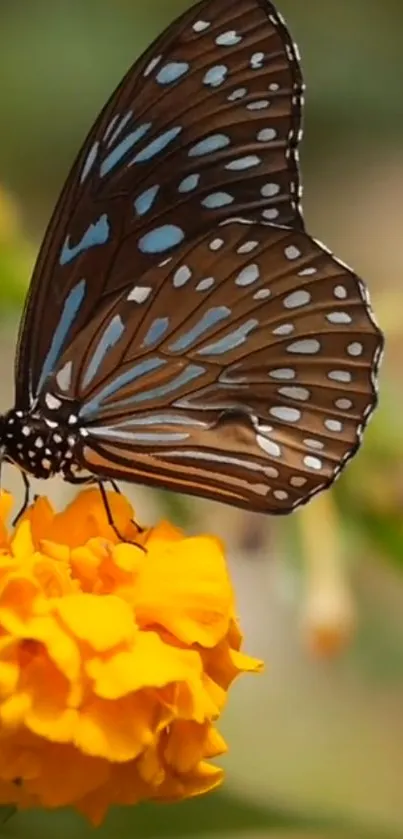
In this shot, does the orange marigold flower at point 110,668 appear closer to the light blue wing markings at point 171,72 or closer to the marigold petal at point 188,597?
the marigold petal at point 188,597

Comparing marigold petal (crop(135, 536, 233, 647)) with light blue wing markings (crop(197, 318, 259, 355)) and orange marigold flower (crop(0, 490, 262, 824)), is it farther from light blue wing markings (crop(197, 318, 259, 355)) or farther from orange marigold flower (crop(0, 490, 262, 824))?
light blue wing markings (crop(197, 318, 259, 355))

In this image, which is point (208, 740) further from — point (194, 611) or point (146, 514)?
point (146, 514)

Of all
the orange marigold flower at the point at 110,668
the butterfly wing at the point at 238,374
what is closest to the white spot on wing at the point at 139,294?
the butterfly wing at the point at 238,374

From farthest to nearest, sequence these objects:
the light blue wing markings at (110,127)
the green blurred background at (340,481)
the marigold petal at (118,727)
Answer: the green blurred background at (340,481) → the light blue wing markings at (110,127) → the marigold petal at (118,727)

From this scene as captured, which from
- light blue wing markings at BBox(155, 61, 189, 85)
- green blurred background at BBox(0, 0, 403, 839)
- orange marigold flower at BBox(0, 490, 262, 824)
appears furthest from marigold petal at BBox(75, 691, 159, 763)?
light blue wing markings at BBox(155, 61, 189, 85)

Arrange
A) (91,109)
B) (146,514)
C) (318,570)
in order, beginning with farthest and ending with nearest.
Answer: (91,109), (146,514), (318,570)

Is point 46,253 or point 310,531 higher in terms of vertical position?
point 46,253

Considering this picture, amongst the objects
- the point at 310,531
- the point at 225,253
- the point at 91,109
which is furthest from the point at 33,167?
the point at 225,253

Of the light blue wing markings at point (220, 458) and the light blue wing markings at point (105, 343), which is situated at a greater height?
the light blue wing markings at point (105, 343)
